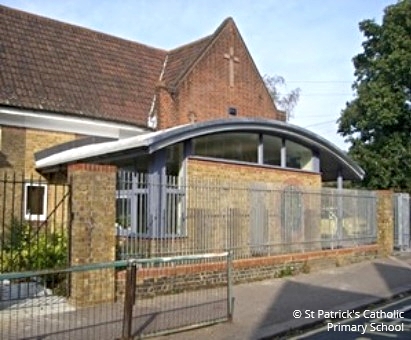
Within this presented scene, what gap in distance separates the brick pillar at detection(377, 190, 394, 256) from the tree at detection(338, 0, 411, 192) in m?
8.47

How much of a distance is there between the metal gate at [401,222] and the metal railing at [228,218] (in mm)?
3687

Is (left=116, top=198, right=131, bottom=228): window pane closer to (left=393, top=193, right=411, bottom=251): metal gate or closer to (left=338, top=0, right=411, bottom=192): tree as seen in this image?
(left=393, top=193, right=411, bottom=251): metal gate

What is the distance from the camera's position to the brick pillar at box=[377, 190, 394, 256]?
20.0 metres

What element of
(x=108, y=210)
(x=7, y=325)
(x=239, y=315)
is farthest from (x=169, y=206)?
(x=7, y=325)

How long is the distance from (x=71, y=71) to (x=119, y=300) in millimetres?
12363

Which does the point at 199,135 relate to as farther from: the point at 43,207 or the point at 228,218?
the point at 43,207

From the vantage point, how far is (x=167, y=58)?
88.0ft

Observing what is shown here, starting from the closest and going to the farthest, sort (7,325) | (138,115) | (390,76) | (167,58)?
1. (7,325)
2. (138,115)
3. (167,58)
4. (390,76)

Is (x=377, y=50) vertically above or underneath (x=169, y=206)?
above

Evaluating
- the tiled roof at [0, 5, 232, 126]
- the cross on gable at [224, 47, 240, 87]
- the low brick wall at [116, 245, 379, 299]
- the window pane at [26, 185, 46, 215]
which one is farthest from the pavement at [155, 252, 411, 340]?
the cross on gable at [224, 47, 240, 87]

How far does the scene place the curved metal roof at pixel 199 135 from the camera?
13.2 metres

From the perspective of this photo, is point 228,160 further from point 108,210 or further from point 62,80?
point 62,80

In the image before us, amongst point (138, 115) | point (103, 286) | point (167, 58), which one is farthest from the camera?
point (167, 58)

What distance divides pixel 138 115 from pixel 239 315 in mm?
13088
